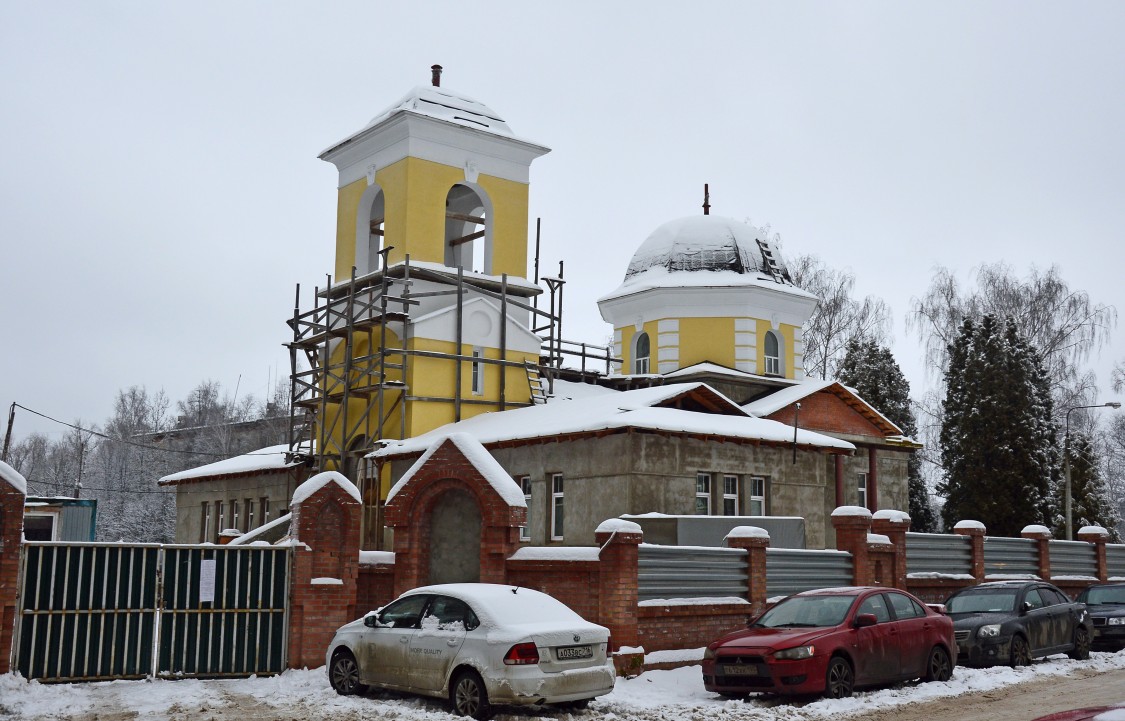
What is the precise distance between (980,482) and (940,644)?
1104 inches

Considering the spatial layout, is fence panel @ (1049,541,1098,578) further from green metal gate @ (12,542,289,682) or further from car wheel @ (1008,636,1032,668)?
green metal gate @ (12,542,289,682)

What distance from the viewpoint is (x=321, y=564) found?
55.6ft

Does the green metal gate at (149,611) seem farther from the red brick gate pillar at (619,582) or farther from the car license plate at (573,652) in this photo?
the car license plate at (573,652)

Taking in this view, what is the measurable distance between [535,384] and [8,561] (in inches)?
766

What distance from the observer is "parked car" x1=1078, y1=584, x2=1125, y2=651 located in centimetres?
2048

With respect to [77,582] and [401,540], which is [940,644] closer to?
[401,540]

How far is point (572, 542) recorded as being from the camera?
83.5 feet

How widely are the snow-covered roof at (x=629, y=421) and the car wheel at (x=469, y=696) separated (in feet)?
33.9

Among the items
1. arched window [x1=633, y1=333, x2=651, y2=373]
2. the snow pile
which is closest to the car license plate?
the snow pile

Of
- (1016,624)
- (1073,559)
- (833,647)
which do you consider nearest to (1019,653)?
(1016,624)

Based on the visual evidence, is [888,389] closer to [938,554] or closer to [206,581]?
[938,554]

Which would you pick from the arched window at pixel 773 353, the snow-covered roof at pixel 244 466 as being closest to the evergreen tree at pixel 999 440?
the arched window at pixel 773 353

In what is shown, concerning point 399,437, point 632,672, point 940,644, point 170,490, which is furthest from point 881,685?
point 170,490

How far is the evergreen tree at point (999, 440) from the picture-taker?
4122 cm
